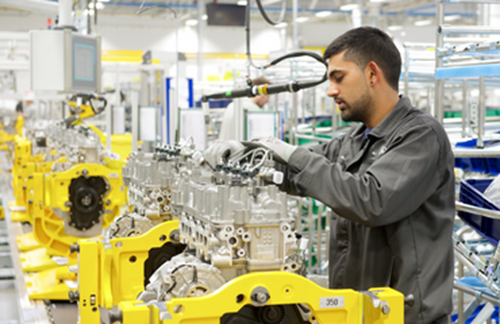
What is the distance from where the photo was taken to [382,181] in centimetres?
183

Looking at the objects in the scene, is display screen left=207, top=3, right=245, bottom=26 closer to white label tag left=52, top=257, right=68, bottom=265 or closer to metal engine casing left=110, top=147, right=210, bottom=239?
white label tag left=52, top=257, right=68, bottom=265

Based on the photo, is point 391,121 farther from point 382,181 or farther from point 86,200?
point 86,200

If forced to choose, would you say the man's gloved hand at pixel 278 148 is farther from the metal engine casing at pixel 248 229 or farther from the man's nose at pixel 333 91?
the man's nose at pixel 333 91

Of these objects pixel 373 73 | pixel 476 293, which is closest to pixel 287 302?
pixel 373 73

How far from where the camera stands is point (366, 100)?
2070mm

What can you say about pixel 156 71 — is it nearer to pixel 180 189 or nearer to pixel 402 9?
pixel 180 189

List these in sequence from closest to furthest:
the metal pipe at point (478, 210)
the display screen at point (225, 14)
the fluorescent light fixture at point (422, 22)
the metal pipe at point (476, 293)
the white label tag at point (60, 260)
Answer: the metal pipe at point (478, 210), the metal pipe at point (476, 293), the white label tag at point (60, 260), the display screen at point (225, 14), the fluorescent light fixture at point (422, 22)

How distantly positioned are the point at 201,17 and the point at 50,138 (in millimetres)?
12929

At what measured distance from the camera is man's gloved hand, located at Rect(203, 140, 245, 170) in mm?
2203

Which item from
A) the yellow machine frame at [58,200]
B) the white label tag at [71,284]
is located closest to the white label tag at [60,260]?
the yellow machine frame at [58,200]

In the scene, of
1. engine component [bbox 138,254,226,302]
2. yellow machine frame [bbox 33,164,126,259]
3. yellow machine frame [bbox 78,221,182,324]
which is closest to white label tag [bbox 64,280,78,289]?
yellow machine frame [bbox 33,164,126,259]

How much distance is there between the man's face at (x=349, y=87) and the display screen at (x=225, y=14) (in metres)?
15.8

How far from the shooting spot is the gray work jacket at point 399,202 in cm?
183

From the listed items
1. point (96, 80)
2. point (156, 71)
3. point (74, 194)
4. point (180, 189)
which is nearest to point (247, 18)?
point (180, 189)
